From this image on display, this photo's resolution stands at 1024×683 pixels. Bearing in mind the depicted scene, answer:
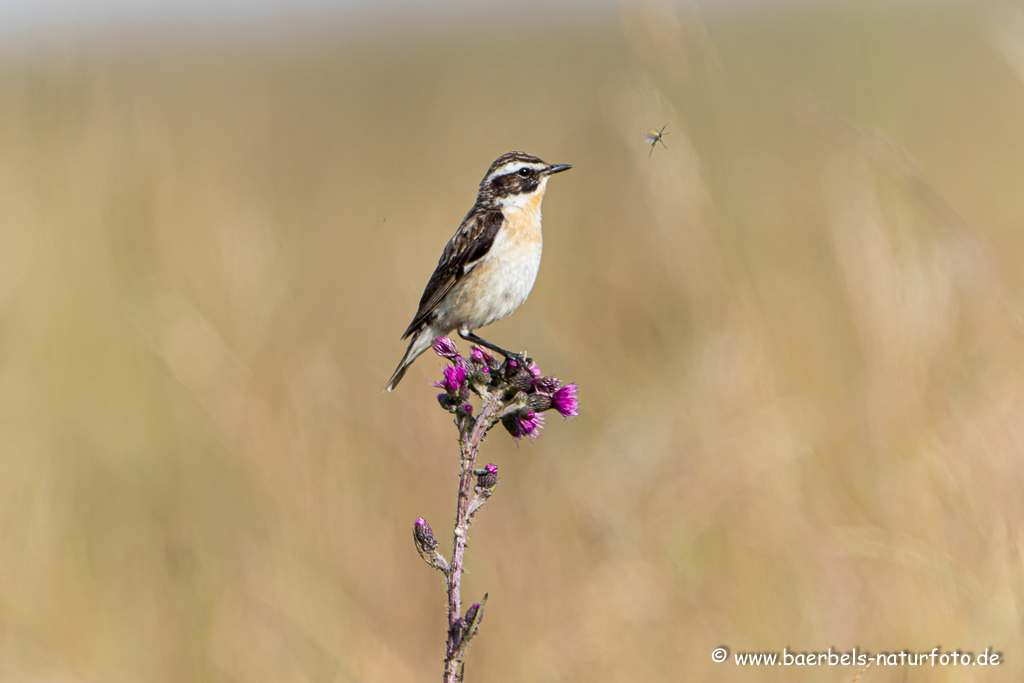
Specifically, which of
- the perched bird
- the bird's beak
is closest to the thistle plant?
the bird's beak

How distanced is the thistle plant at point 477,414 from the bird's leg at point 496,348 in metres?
0.01

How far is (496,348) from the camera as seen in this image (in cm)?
334

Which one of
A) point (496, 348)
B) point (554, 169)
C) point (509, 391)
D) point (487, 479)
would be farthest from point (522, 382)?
point (554, 169)

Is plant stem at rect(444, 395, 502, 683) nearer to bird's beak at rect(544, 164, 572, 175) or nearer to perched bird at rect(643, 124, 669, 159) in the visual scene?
bird's beak at rect(544, 164, 572, 175)

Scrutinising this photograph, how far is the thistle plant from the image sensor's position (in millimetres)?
1904

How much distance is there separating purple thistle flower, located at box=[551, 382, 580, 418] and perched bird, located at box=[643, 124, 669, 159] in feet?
7.04

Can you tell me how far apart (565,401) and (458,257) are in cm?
186

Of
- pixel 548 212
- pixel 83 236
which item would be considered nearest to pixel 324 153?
pixel 548 212

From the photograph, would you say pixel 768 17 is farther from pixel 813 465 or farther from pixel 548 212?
pixel 813 465

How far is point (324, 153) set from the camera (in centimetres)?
1330

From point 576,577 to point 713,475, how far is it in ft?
2.78

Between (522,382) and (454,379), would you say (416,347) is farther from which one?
(522,382)

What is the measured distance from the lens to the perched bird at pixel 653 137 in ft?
14.3

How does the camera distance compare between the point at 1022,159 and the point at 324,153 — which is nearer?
the point at 1022,159
